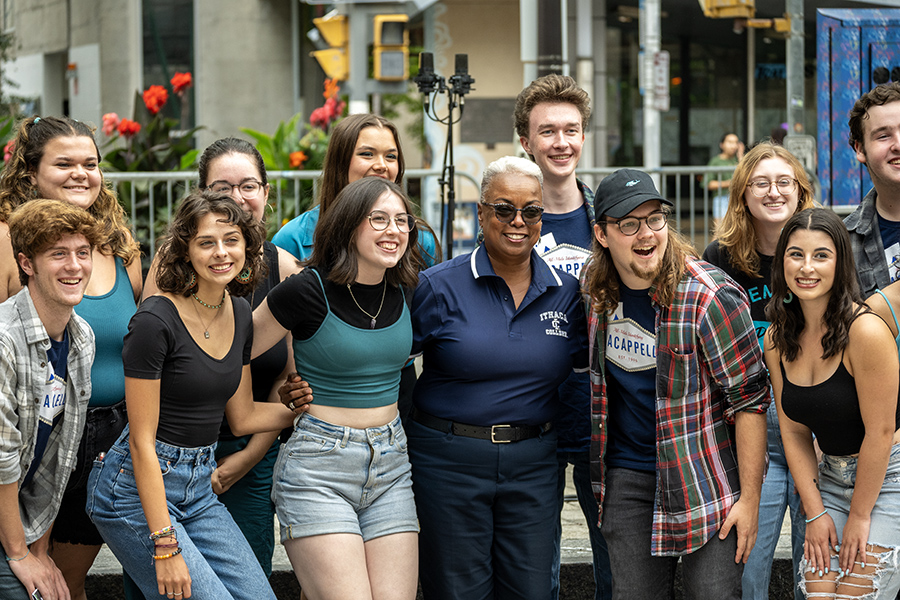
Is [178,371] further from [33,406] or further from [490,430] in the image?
[490,430]

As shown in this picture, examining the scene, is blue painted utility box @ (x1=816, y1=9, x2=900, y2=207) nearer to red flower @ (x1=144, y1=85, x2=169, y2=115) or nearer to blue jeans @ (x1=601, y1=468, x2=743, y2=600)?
blue jeans @ (x1=601, y1=468, x2=743, y2=600)

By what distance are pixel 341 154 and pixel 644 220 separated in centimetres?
149

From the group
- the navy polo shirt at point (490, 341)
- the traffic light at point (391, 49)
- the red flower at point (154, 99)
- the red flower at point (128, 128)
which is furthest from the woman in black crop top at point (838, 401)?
the traffic light at point (391, 49)

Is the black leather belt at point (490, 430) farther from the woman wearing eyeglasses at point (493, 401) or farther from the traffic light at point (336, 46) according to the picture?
the traffic light at point (336, 46)

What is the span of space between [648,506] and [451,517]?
715 mm

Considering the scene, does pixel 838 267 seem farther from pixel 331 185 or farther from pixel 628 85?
pixel 628 85

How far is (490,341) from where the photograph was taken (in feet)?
12.1

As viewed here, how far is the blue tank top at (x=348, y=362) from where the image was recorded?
355cm

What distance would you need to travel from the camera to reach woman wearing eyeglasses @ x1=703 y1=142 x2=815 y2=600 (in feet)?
12.7

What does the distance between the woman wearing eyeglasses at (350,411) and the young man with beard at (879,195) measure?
1827mm

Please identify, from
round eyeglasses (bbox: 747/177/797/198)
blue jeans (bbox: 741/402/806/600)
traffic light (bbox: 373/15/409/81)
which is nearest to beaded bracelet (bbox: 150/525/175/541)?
blue jeans (bbox: 741/402/806/600)

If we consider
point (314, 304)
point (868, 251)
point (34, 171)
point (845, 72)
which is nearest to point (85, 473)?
point (314, 304)

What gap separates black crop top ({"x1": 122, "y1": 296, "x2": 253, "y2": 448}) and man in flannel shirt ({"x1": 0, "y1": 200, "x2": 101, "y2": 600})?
10.5 inches

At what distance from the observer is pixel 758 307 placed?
4.04 metres
